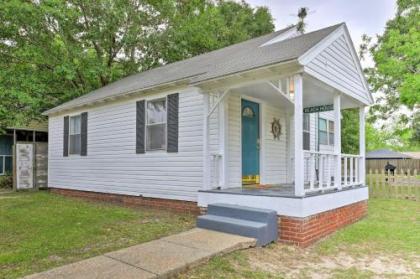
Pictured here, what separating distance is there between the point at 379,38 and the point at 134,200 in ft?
56.5

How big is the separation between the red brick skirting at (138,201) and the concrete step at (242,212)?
1364 mm

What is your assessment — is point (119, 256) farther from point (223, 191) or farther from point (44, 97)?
point (44, 97)

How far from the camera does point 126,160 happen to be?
9.42 metres

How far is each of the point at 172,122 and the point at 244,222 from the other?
140 inches

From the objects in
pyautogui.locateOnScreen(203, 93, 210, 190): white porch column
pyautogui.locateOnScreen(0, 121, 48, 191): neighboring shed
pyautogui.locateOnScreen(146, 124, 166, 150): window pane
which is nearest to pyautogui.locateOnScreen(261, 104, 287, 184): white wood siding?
pyautogui.locateOnScreen(203, 93, 210, 190): white porch column

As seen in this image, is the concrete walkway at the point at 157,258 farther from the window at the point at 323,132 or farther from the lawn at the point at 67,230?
the window at the point at 323,132

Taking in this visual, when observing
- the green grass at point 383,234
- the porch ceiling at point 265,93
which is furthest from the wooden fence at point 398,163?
the porch ceiling at point 265,93

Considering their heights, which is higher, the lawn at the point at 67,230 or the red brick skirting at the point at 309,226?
the red brick skirting at the point at 309,226

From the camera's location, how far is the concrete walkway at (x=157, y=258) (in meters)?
3.67

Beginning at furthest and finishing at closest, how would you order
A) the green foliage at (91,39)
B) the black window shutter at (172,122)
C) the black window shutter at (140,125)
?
1. the green foliage at (91,39)
2. the black window shutter at (140,125)
3. the black window shutter at (172,122)

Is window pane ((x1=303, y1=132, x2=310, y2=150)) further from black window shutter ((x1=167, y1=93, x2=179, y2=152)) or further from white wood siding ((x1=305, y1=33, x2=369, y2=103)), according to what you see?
black window shutter ((x1=167, y1=93, x2=179, y2=152))

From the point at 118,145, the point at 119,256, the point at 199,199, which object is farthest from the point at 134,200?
the point at 119,256

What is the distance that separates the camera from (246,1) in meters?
24.1

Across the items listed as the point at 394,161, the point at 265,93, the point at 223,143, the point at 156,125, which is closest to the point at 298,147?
the point at 223,143
